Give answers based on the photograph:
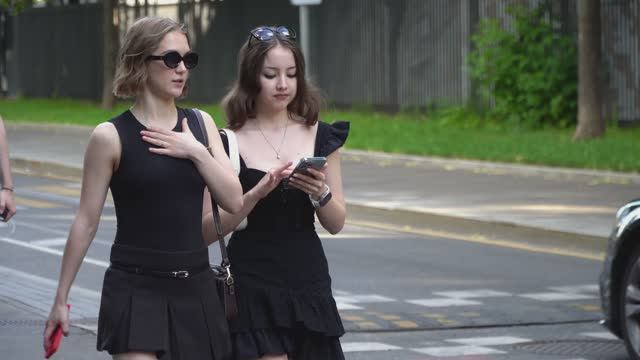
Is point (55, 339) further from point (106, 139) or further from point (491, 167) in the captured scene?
point (491, 167)

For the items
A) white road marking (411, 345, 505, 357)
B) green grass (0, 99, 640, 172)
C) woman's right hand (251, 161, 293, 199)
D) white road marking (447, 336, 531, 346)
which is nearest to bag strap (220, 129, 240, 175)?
woman's right hand (251, 161, 293, 199)

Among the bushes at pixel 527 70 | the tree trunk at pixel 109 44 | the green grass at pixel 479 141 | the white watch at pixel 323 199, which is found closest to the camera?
the white watch at pixel 323 199

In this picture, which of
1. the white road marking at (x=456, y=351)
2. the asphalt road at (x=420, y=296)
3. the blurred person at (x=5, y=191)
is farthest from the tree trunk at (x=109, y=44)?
the blurred person at (x=5, y=191)

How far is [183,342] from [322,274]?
70 cm

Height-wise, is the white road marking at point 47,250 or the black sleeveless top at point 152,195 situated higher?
the black sleeveless top at point 152,195

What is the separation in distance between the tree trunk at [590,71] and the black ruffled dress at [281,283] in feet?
66.0

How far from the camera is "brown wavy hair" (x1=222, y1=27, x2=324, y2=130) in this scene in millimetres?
5809

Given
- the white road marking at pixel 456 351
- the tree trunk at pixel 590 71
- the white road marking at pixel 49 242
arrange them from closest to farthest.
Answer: the white road marking at pixel 456 351, the white road marking at pixel 49 242, the tree trunk at pixel 590 71

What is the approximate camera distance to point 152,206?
17.1 ft

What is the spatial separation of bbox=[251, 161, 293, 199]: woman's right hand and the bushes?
2369cm

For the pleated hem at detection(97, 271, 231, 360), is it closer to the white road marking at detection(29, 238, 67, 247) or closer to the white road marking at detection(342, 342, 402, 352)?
the white road marking at detection(342, 342, 402, 352)

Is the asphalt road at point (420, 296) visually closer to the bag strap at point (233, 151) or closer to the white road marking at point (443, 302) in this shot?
the white road marking at point (443, 302)

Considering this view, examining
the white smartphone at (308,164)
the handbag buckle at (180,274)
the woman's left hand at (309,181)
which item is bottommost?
the handbag buckle at (180,274)

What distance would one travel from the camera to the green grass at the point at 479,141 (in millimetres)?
21953
